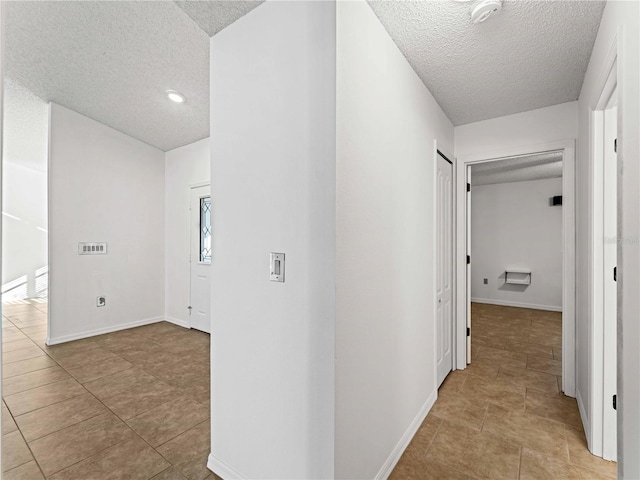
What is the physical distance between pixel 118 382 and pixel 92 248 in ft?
7.19

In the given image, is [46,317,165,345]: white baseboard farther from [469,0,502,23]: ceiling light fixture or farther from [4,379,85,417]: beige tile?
[469,0,502,23]: ceiling light fixture

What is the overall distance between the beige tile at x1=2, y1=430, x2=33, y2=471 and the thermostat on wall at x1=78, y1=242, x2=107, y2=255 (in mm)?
2552

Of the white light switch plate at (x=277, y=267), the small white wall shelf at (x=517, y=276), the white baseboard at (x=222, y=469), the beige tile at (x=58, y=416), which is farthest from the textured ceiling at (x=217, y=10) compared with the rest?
the small white wall shelf at (x=517, y=276)

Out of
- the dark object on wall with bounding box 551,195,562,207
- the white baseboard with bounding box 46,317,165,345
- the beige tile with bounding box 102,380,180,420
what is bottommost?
the beige tile with bounding box 102,380,180,420

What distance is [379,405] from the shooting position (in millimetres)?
1843

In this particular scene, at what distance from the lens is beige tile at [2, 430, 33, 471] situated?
205 centimetres

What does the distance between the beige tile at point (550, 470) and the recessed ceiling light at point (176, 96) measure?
4.31 m

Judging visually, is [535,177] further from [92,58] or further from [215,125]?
[92,58]

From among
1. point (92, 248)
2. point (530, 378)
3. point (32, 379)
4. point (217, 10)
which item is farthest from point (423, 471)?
point (92, 248)

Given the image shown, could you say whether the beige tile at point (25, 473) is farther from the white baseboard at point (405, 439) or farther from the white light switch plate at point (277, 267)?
the white baseboard at point (405, 439)

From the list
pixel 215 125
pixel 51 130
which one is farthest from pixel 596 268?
pixel 51 130

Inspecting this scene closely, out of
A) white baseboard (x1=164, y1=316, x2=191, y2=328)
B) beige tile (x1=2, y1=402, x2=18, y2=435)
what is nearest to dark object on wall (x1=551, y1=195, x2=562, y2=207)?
white baseboard (x1=164, y1=316, x2=191, y2=328)

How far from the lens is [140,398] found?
2.80 m

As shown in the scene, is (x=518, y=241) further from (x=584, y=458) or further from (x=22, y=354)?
(x=22, y=354)
